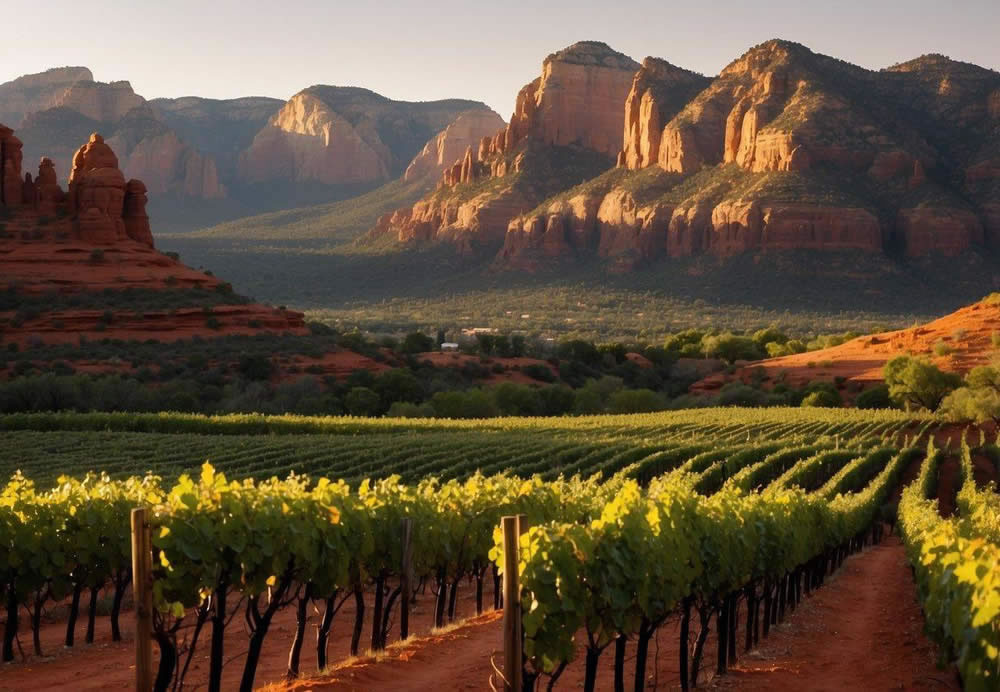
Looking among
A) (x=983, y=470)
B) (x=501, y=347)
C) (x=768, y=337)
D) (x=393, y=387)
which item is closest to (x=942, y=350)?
(x=768, y=337)

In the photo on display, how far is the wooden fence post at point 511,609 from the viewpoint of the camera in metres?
9.40

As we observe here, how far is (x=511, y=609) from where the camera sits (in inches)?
375

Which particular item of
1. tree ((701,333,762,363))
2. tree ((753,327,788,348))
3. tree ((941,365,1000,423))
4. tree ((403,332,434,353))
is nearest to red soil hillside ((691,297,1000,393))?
tree ((701,333,762,363))

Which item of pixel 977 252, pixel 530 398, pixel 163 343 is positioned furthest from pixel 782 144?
pixel 163 343

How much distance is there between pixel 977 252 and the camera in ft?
387

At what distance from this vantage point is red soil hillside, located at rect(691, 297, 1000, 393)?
245ft

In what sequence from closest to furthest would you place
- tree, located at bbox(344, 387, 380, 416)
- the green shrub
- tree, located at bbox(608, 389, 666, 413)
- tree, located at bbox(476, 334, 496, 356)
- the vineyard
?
the vineyard, tree, located at bbox(344, 387, 380, 416), tree, located at bbox(608, 389, 666, 413), the green shrub, tree, located at bbox(476, 334, 496, 356)

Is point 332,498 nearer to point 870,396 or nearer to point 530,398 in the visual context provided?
point 530,398

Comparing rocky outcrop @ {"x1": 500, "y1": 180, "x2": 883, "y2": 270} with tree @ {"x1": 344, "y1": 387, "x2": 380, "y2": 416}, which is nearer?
tree @ {"x1": 344, "y1": 387, "x2": 380, "y2": 416}

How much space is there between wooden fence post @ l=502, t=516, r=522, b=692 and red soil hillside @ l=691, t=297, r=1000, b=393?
67341mm

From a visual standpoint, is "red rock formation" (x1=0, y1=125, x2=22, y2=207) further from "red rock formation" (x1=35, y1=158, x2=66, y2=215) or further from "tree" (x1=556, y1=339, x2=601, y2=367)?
"tree" (x1=556, y1=339, x2=601, y2=367)

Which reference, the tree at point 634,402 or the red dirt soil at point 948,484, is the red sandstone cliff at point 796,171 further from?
the red dirt soil at point 948,484

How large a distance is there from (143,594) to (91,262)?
7282 cm

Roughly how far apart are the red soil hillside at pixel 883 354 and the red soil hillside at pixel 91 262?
31.4 meters
